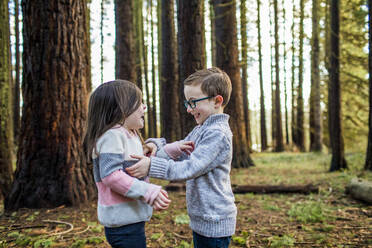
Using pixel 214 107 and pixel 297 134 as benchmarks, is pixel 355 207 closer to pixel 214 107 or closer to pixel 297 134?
pixel 214 107

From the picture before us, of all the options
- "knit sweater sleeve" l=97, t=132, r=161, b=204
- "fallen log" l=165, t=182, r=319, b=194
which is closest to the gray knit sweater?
"knit sweater sleeve" l=97, t=132, r=161, b=204

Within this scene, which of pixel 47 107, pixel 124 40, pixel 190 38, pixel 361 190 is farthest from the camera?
pixel 124 40

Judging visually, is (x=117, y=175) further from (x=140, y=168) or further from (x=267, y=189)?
(x=267, y=189)

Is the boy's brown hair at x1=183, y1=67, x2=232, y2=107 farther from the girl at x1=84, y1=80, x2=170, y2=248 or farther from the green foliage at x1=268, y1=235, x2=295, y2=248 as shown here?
the green foliage at x1=268, y1=235, x2=295, y2=248

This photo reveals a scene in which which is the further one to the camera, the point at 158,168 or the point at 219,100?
the point at 219,100

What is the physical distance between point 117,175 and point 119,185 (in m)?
0.06

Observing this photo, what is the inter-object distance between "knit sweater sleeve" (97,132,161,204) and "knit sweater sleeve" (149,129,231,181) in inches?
4.7

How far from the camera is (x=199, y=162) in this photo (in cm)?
191

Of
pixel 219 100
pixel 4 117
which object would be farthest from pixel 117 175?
pixel 4 117

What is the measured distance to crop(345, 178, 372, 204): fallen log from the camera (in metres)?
5.25

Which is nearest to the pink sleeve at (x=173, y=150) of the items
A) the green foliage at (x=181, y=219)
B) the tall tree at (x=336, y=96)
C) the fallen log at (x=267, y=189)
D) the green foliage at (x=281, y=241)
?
the green foliage at (x=281, y=241)

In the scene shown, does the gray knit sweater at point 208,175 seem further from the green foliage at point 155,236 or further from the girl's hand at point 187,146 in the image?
the green foliage at point 155,236

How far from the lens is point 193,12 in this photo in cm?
601

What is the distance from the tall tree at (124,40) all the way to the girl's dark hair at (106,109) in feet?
25.5
